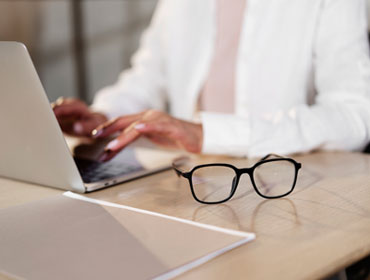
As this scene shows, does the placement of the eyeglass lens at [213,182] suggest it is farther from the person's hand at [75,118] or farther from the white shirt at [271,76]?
the person's hand at [75,118]

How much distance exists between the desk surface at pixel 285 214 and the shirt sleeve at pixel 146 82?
770mm

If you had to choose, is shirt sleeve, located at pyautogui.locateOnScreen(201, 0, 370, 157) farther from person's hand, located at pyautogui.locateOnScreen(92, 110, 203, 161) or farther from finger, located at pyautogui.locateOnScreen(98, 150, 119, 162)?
finger, located at pyautogui.locateOnScreen(98, 150, 119, 162)

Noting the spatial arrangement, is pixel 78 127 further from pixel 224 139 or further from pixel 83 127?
pixel 224 139

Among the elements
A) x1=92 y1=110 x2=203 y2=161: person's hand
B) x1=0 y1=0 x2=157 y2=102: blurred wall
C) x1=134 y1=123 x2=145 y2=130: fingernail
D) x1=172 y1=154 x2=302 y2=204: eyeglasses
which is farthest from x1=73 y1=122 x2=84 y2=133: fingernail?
x1=0 y1=0 x2=157 y2=102: blurred wall

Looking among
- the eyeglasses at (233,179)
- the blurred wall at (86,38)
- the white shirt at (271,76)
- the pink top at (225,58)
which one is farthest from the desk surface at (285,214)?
the blurred wall at (86,38)

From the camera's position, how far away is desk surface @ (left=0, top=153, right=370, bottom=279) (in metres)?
0.49

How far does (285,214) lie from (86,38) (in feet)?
9.38

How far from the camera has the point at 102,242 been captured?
550 millimetres

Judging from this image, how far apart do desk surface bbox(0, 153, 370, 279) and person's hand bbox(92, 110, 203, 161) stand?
8 cm

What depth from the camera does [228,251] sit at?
0.53 metres

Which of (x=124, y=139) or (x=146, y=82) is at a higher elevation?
(x=124, y=139)

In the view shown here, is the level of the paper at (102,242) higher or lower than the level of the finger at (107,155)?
higher

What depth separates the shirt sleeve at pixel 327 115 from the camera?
1013 mm

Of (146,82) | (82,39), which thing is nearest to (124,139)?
(146,82)
